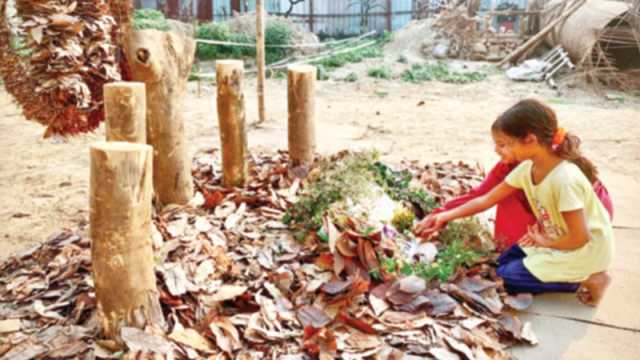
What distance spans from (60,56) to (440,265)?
7.68 ft

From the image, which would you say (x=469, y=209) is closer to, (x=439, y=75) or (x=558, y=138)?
(x=558, y=138)

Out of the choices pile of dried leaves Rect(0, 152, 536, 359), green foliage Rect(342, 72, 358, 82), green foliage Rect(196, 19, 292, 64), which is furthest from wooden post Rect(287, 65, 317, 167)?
green foliage Rect(196, 19, 292, 64)

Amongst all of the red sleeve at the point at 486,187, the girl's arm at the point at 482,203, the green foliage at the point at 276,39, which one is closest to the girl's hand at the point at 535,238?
the girl's arm at the point at 482,203

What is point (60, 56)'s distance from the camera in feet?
9.78

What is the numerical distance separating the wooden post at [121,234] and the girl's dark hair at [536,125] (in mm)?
1656

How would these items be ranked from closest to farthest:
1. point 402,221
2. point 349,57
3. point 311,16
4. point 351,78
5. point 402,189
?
point 402,221 → point 402,189 → point 351,78 → point 349,57 → point 311,16

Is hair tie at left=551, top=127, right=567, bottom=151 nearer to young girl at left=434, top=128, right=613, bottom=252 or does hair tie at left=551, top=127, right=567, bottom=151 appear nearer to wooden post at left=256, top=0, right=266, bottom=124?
young girl at left=434, top=128, right=613, bottom=252

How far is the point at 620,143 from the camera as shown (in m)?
6.12

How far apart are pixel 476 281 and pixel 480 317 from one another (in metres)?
0.25

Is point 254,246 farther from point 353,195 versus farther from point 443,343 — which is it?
point 443,343

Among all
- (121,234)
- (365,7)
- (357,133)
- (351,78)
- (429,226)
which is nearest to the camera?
(121,234)

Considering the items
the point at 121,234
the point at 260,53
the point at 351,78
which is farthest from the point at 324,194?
the point at 351,78

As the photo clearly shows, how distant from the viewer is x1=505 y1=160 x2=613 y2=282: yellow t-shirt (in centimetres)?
262

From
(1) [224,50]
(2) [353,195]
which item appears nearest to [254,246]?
(2) [353,195]
